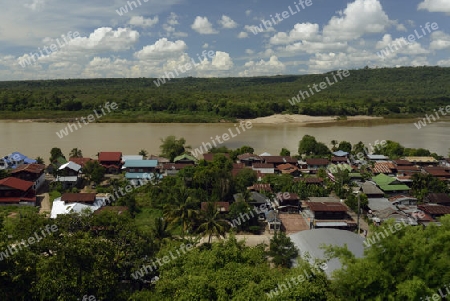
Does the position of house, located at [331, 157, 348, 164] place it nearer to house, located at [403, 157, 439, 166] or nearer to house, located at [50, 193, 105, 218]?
house, located at [403, 157, 439, 166]

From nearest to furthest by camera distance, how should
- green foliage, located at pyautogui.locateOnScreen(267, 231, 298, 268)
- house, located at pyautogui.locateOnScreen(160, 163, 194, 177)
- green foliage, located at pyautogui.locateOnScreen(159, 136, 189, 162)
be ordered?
1. green foliage, located at pyautogui.locateOnScreen(267, 231, 298, 268)
2. house, located at pyautogui.locateOnScreen(160, 163, 194, 177)
3. green foliage, located at pyautogui.locateOnScreen(159, 136, 189, 162)

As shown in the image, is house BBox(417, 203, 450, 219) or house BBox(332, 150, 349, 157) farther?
house BBox(332, 150, 349, 157)

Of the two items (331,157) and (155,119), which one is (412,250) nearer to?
(331,157)

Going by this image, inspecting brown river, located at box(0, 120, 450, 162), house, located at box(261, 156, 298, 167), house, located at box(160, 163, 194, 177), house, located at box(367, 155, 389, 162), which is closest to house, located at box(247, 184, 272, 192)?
house, located at box(160, 163, 194, 177)

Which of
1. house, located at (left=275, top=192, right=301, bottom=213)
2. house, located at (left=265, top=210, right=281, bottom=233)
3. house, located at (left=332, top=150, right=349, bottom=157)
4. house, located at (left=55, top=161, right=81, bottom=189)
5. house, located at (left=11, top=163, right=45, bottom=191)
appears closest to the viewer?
house, located at (left=265, top=210, right=281, bottom=233)

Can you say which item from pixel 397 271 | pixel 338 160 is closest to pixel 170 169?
pixel 338 160

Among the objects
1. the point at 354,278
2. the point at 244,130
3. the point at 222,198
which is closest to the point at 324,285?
the point at 354,278
